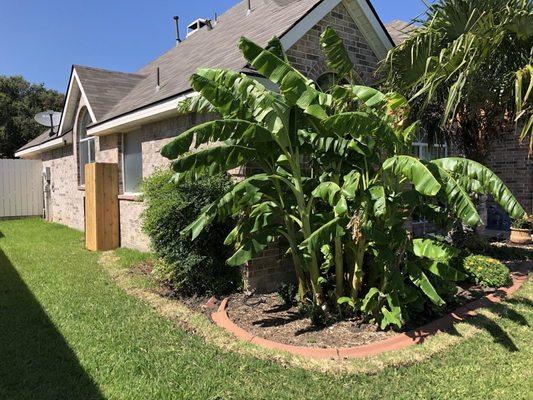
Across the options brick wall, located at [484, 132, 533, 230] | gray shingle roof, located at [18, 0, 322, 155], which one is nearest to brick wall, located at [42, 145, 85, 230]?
gray shingle roof, located at [18, 0, 322, 155]

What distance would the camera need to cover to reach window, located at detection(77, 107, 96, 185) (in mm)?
13977

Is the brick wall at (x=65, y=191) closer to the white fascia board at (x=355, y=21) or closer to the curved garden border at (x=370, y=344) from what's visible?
the white fascia board at (x=355, y=21)

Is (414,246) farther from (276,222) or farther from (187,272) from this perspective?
(187,272)

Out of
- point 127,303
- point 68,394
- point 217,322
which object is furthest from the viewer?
point 127,303

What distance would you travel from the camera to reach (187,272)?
6.80 m

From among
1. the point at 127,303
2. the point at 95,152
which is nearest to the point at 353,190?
the point at 127,303

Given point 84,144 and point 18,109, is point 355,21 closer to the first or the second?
point 84,144

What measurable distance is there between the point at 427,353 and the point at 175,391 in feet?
8.96

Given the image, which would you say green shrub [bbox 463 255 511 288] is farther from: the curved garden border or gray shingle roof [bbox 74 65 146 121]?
gray shingle roof [bbox 74 65 146 121]

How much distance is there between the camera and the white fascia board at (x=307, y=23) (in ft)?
23.8

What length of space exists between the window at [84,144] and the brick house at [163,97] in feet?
0.11

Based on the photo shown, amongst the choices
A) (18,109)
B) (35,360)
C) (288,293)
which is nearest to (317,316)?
(288,293)

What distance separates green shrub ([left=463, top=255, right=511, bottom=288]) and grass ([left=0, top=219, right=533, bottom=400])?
433 mm

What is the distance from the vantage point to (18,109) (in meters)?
33.0
